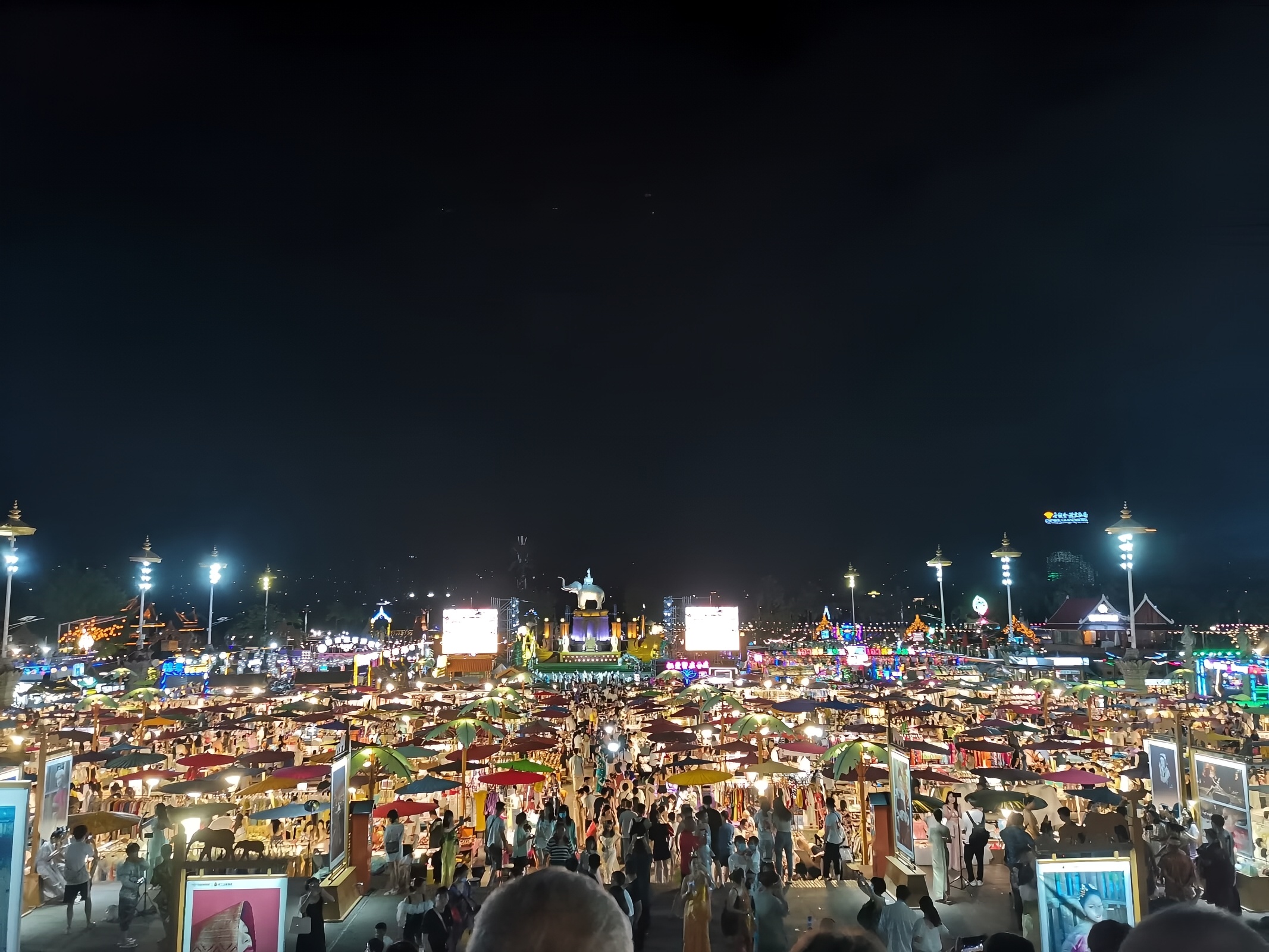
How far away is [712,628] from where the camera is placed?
177 ft

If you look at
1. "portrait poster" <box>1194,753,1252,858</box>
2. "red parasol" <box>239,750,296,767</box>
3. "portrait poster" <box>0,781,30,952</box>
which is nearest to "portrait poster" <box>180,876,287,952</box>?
"portrait poster" <box>0,781,30,952</box>

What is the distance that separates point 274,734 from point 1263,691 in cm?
3776

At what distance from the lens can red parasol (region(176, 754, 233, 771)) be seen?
56.9 feet

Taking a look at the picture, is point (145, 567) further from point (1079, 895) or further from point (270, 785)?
point (1079, 895)

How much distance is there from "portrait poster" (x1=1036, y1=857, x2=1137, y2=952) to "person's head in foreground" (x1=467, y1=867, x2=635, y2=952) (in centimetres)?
745

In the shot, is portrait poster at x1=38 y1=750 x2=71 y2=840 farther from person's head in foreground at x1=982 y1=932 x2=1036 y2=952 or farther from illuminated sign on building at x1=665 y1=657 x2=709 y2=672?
illuminated sign on building at x1=665 y1=657 x2=709 y2=672

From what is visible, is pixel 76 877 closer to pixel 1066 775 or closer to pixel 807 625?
pixel 1066 775

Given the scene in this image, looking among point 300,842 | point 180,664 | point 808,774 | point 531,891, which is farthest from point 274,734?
point 531,891

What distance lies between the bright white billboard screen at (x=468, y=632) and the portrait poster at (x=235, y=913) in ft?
154

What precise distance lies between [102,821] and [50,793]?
0.94m

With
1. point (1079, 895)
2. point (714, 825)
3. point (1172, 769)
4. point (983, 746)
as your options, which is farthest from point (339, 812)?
point (983, 746)

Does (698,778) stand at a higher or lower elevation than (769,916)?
lower

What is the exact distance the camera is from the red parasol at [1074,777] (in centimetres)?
1487

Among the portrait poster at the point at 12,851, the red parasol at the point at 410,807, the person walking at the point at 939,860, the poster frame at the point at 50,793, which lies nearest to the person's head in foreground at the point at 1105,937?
the person walking at the point at 939,860
